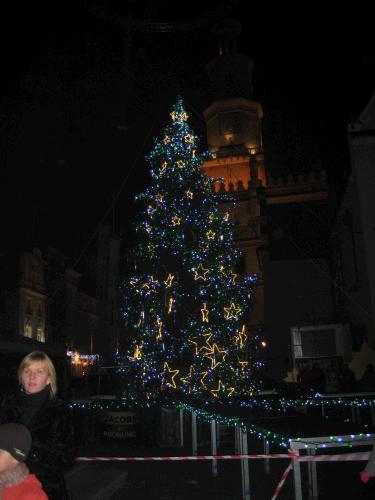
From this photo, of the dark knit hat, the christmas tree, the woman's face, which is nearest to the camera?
the dark knit hat

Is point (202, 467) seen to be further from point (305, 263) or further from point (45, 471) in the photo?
point (305, 263)

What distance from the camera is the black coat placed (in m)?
3.49

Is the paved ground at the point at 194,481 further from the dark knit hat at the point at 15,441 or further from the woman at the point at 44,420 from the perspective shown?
the dark knit hat at the point at 15,441

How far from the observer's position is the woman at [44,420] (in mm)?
3494

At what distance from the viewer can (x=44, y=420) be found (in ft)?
11.7

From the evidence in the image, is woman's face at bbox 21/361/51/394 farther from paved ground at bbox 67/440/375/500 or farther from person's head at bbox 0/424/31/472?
paved ground at bbox 67/440/375/500

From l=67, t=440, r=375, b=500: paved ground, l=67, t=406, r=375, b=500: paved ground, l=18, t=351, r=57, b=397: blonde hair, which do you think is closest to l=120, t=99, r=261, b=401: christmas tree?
l=67, t=406, r=375, b=500: paved ground

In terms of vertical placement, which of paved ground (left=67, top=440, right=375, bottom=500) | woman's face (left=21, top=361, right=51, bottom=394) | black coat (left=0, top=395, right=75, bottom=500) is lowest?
paved ground (left=67, top=440, right=375, bottom=500)

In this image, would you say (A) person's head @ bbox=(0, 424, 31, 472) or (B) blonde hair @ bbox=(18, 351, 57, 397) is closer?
(A) person's head @ bbox=(0, 424, 31, 472)

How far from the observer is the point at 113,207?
104ft

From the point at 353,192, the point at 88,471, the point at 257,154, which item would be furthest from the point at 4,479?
the point at 257,154

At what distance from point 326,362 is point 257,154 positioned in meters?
23.5

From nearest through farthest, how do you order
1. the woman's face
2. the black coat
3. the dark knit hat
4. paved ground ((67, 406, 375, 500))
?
the dark knit hat < the black coat < the woman's face < paved ground ((67, 406, 375, 500))

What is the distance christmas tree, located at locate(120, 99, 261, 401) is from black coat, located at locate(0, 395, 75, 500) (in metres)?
12.0
